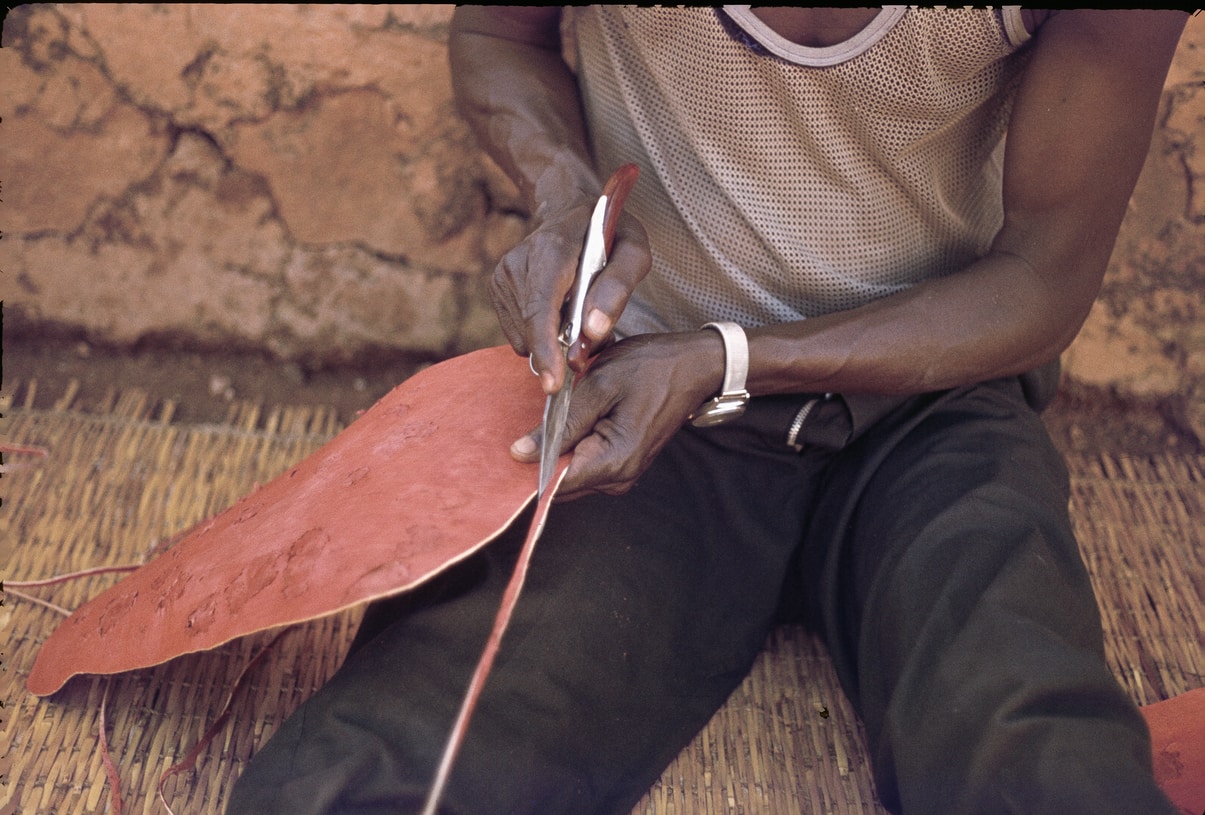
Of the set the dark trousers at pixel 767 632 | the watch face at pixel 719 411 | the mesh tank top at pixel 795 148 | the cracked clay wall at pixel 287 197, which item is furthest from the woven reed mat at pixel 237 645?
the mesh tank top at pixel 795 148

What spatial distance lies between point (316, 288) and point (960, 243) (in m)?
0.95

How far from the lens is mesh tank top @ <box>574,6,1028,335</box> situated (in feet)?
3.31

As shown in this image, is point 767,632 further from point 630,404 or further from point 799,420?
point 630,404

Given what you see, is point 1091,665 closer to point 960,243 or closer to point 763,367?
point 763,367

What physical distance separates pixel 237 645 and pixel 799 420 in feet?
2.13

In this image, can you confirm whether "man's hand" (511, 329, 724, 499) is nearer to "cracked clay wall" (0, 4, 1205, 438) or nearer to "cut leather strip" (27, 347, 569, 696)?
"cut leather strip" (27, 347, 569, 696)

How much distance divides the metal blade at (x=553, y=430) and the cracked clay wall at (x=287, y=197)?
2.54ft

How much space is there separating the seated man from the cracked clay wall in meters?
Result: 0.29

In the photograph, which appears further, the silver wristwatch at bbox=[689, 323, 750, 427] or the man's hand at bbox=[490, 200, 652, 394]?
the silver wristwatch at bbox=[689, 323, 750, 427]

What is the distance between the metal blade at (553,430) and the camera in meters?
0.84

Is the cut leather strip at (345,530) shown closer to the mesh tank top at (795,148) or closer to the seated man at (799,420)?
the seated man at (799,420)

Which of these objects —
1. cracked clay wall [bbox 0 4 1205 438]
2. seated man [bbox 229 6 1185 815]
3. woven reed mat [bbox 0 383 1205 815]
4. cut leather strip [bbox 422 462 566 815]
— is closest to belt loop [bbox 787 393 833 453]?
seated man [bbox 229 6 1185 815]

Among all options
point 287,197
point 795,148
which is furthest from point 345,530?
point 287,197

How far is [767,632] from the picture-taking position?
3.73 feet
